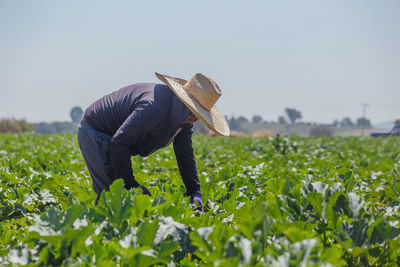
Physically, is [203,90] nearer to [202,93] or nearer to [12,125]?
[202,93]

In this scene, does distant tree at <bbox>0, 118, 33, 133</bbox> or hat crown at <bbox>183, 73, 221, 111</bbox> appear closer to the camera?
hat crown at <bbox>183, 73, 221, 111</bbox>

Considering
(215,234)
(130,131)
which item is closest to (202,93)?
(130,131)

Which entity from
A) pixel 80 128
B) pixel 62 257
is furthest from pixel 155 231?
pixel 80 128

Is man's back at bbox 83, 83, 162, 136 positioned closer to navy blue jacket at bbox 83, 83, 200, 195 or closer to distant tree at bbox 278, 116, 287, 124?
navy blue jacket at bbox 83, 83, 200, 195

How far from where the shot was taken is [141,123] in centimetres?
258

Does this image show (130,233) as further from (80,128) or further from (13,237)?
(80,128)

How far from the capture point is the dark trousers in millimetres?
3145

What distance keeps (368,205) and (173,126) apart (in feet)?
4.79

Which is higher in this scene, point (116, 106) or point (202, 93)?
point (202, 93)

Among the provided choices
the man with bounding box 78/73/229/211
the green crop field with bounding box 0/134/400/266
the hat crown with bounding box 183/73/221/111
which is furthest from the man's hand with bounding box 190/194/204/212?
the hat crown with bounding box 183/73/221/111

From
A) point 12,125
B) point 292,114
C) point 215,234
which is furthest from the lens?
point 292,114

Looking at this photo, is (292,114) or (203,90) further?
(292,114)

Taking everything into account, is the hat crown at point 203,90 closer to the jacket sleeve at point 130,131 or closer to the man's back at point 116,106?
the man's back at point 116,106

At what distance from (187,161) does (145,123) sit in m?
0.78
